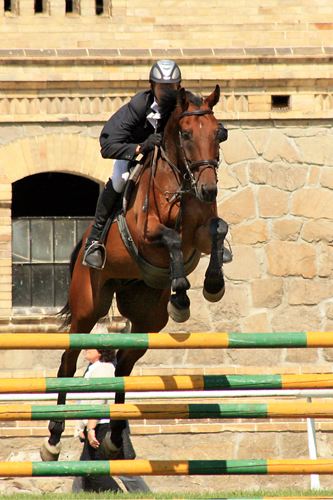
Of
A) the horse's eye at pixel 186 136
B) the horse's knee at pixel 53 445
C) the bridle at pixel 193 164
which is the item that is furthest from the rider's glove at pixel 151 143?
the horse's knee at pixel 53 445

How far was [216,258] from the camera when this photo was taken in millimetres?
4832

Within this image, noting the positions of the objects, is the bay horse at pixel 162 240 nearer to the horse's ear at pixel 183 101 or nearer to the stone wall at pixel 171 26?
the horse's ear at pixel 183 101

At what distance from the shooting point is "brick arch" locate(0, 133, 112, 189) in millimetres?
8461

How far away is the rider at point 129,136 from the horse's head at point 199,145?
33 cm

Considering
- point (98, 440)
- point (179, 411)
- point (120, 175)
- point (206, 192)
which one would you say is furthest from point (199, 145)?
point (98, 440)

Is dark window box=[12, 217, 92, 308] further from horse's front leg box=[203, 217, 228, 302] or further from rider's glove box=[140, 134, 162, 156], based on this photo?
horse's front leg box=[203, 217, 228, 302]

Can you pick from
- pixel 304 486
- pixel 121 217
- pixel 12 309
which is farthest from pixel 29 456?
pixel 121 217

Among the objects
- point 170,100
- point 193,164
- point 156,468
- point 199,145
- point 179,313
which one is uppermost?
point 170,100

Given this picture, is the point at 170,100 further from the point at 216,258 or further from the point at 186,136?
the point at 216,258

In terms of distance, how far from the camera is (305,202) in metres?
8.72

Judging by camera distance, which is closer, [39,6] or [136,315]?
[136,315]

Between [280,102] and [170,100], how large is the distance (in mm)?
3858

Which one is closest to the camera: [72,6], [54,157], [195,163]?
[195,163]

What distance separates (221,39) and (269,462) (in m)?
5.66
